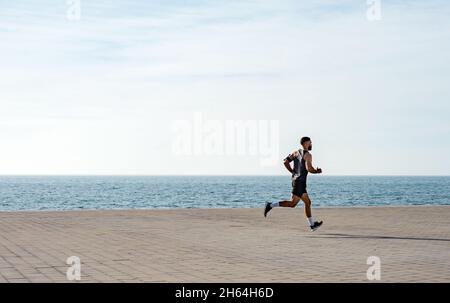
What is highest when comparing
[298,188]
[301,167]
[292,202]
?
[301,167]

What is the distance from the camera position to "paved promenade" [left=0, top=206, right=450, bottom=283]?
7.42 m

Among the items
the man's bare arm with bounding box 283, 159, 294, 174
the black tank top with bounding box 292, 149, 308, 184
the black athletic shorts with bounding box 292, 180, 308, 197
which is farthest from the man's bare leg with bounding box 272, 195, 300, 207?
the man's bare arm with bounding box 283, 159, 294, 174

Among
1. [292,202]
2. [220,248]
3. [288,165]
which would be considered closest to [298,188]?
[292,202]

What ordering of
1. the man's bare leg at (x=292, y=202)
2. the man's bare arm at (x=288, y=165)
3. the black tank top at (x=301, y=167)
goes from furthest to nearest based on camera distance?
the man's bare arm at (x=288, y=165) < the man's bare leg at (x=292, y=202) < the black tank top at (x=301, y=167)

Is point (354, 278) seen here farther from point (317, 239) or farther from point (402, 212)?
point (402, 212)

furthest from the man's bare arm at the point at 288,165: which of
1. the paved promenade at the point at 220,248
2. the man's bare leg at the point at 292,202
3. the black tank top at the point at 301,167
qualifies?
the paved promenade at the point at 220,248

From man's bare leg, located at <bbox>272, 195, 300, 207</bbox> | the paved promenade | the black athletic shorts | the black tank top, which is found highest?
the black tank top

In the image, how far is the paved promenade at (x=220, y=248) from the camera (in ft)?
24.3

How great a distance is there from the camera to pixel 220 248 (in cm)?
995

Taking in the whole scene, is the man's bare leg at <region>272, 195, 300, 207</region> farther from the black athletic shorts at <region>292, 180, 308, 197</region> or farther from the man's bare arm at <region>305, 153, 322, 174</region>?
the man's bare arm at <region>305, 153, 322, 174</region>

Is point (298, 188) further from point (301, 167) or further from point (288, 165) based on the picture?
point (288, 165)

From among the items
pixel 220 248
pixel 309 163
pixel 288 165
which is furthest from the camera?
pixel 288 165

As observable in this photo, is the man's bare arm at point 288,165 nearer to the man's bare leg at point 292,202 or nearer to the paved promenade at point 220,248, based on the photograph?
the man's bare leg at point 292,202

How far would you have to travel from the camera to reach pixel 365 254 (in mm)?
9266
